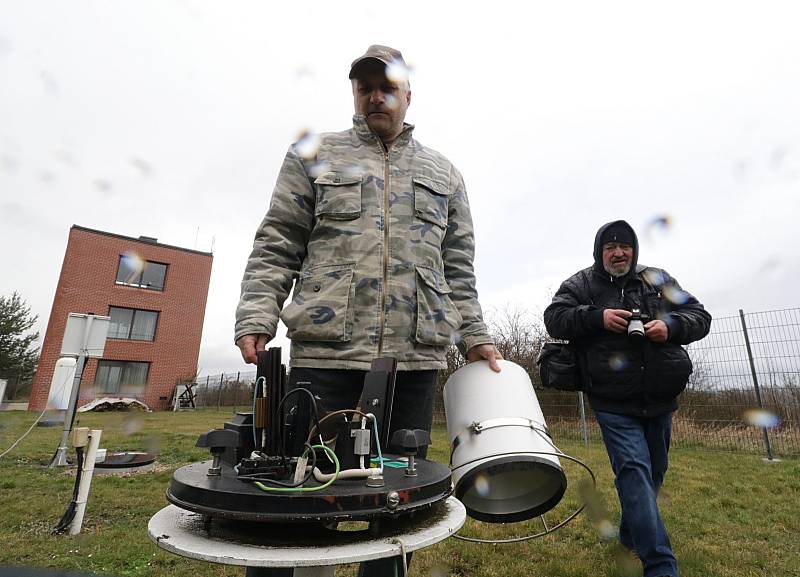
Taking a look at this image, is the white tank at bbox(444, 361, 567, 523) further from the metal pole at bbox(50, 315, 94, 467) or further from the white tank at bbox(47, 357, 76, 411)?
the white tank at bbox(47, 357, 76, 411)

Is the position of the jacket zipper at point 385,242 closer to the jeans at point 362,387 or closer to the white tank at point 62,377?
the jeans at point 362,387

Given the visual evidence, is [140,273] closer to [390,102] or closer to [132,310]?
[132,310]

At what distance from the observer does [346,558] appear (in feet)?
2.39

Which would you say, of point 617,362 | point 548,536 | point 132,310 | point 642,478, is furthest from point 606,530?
point 132,310

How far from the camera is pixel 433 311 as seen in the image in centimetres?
160

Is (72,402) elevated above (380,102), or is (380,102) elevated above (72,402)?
(380,102)

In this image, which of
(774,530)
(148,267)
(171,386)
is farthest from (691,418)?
(148,267)

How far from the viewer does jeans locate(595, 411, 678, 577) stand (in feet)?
6.58

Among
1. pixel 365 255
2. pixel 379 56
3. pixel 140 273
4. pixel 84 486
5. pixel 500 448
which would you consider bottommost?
pixel 84 486

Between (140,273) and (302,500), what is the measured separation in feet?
81.3

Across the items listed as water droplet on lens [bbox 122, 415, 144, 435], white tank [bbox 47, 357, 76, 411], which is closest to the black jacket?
water droplet on lens [bbox 122, 415, 144, 435]

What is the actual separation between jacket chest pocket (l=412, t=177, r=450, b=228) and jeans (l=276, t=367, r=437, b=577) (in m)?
0.59

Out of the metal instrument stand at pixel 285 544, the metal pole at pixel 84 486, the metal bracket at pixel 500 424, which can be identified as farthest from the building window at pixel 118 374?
the metal instrument stand at pixel 285 544

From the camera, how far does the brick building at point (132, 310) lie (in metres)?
19.9
